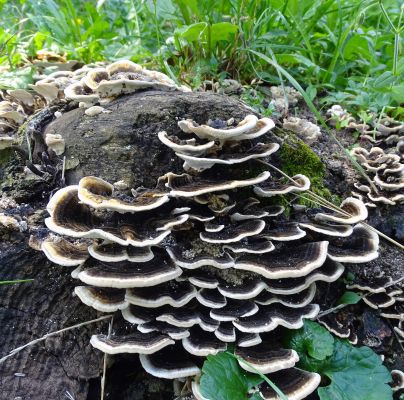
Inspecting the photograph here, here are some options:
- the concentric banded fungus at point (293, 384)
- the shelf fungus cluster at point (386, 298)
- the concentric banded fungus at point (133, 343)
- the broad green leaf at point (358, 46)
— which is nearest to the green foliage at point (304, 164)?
the shelf fungus cluster at point (386, 298)

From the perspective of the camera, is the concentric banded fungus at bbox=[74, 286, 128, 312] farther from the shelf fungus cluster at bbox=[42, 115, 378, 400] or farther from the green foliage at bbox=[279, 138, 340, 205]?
the green foliage at bbox=[279, 138, 340, 205]

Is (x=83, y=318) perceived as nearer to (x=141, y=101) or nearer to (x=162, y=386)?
(x=162, y=386)

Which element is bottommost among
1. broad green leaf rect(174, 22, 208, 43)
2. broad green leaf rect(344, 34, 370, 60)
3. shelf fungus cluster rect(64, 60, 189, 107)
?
broad green leaf rect(344, 34, 370, 60)

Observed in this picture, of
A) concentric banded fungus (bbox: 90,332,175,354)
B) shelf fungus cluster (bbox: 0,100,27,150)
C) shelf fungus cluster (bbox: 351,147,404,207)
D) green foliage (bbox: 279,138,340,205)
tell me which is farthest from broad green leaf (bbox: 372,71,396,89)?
shelf fungus cluster (bbox: 0,100,27,150)

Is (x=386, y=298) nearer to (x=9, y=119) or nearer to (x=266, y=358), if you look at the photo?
(x=266, y=358)

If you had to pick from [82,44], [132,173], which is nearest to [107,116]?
[132,173]

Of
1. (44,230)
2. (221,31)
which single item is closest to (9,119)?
(44,230)
